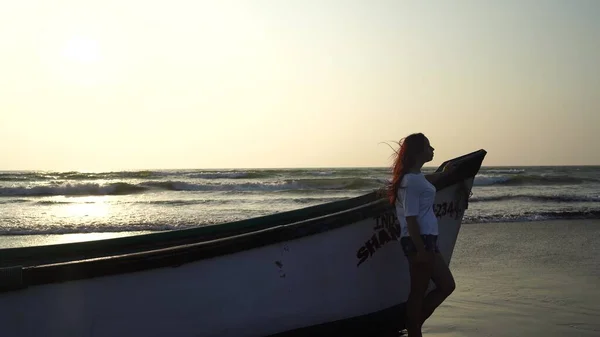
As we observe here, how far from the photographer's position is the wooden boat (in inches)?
152

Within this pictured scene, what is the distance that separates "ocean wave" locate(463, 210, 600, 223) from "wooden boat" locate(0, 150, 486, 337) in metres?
10.4

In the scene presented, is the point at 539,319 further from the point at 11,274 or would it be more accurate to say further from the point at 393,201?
the point at 11,274

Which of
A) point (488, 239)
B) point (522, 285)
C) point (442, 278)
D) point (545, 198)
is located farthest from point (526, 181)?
point (442, 278)

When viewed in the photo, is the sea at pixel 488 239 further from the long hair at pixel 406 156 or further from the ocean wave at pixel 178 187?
the long hair at pixel 406 156

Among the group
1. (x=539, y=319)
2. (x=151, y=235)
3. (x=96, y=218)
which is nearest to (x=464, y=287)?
(x=539, y=319)

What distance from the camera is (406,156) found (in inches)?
177

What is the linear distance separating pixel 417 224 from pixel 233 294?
143 centimetres

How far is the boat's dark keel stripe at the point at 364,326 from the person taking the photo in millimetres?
4719

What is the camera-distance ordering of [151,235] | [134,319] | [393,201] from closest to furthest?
[134,319]
[393,201]
[151,235]

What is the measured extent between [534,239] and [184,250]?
9541mm

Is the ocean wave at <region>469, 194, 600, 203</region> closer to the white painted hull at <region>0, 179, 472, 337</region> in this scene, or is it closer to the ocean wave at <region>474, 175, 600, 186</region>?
the ocean wave at <region>474, 175, 600, 186</region>

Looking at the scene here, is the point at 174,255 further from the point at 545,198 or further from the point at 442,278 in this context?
the point at 545,198

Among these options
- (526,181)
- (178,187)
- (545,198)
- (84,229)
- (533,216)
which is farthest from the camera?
(526,181)

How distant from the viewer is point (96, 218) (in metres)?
17.4
